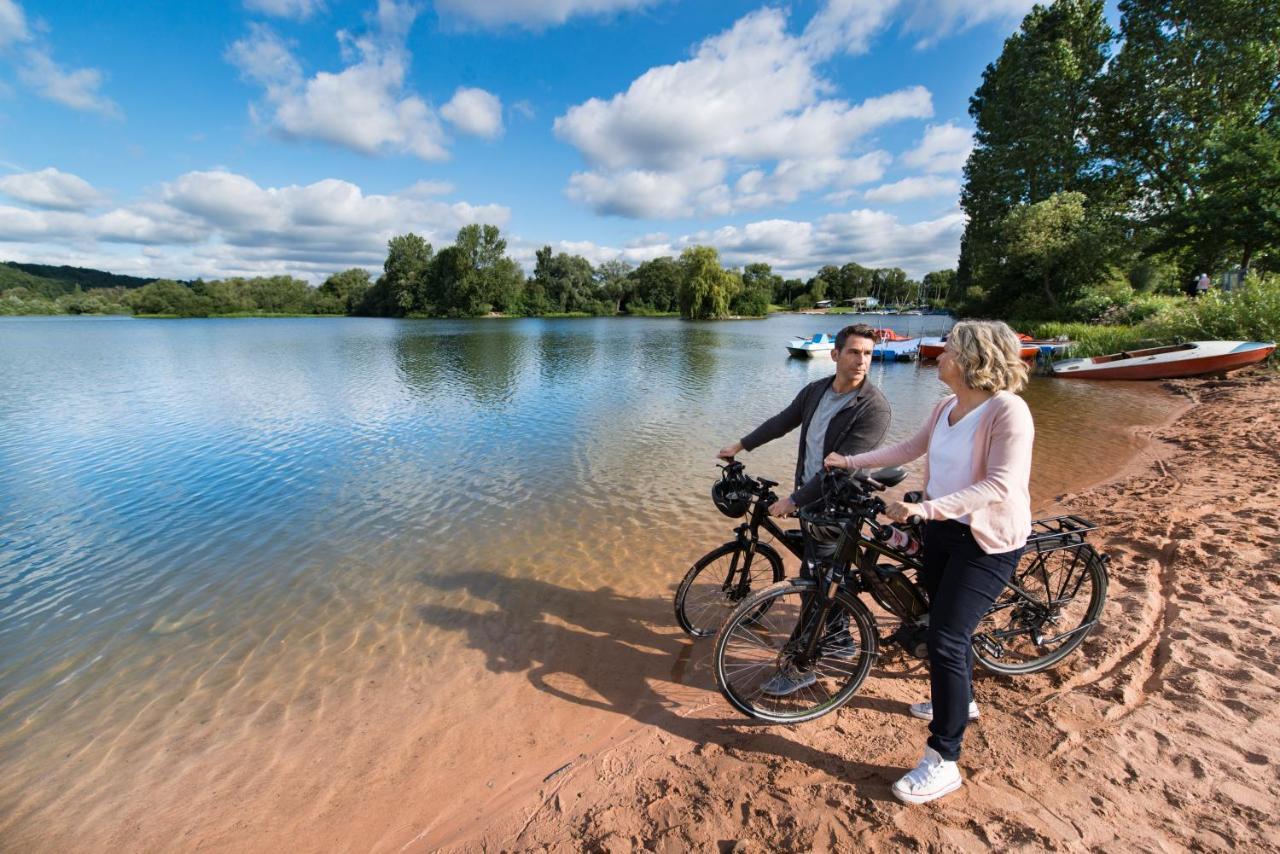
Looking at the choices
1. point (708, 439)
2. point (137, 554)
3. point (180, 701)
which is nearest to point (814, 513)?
point (180, 701)

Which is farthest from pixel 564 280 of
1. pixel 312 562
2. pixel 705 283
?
pixel 312 562

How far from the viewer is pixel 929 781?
2.68 meters

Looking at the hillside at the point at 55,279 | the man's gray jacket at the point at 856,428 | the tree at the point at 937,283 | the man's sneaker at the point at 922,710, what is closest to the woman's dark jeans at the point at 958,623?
the man's sneaker at the point at 922,710

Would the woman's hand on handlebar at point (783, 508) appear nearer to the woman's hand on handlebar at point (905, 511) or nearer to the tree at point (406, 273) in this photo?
the woman's hand on handlebar at point (905, 511)

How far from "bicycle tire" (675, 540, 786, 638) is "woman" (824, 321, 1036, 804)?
4.61ft

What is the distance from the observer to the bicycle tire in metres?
4.06

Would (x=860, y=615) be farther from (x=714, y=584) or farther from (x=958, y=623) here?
(x=714, y=584)

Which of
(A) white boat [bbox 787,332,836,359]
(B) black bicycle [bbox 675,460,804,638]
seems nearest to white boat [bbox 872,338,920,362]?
(A) white boat [bbox 787,332,836,359]

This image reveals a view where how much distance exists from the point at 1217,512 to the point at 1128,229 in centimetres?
3355

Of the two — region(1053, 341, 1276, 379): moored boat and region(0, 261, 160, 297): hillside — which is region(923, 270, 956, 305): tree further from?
region(0, 261, 160, 297): hillside

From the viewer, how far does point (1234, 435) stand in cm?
998

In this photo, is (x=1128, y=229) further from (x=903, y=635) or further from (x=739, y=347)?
(x=903, y=635)

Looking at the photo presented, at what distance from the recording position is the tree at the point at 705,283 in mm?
79562

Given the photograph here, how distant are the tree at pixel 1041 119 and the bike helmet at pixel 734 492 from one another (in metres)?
39.9
